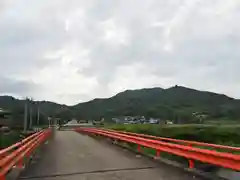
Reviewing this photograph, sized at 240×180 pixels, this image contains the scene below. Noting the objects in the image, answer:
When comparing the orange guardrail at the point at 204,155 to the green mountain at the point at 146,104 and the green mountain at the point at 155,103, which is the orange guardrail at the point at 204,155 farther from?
the green mountain at the point at 155,103

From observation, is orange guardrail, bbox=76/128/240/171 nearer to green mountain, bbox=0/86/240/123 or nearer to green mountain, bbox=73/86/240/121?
green mountain, bbox=0/86/240/123

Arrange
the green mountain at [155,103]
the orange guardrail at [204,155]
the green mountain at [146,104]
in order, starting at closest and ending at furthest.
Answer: the orange guardrail at [204,155], the green mountain at [146,104], the green mountain at [155,103]

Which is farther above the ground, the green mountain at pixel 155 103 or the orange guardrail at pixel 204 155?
the green mountain at pixel 155 103

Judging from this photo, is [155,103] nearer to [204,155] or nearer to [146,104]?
[146,104]

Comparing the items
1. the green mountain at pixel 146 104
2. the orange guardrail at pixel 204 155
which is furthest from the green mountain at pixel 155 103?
the orange guardrail at pixel 204 155

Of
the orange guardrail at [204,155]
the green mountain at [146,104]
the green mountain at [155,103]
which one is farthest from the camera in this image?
the green mountain at [155,103]

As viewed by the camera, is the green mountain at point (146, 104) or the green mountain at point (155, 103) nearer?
the green mountain at point (146, 104)

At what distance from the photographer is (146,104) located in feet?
533

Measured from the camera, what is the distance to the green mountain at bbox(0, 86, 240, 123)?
140 m

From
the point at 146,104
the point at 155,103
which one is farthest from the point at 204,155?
the point at 155,103

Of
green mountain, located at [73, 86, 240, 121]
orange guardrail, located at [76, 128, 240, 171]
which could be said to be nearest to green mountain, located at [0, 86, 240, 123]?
green mountain, located at [73, 86, 240, 121]

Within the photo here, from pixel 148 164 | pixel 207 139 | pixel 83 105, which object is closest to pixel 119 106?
pixel 83 105

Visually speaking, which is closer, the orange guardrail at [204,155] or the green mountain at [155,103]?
the orange guardrail at [204,155]

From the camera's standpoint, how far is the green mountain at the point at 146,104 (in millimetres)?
140500
